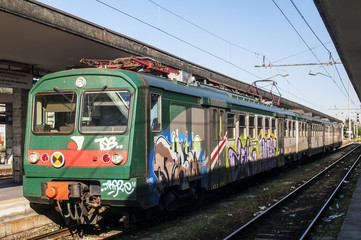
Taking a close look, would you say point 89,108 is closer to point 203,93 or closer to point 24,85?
point 203,93

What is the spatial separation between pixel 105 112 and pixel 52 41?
3945 millimetres

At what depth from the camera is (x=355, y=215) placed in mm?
8297

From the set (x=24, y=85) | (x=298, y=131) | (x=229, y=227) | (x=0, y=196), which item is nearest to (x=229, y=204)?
(x=229, y=227)

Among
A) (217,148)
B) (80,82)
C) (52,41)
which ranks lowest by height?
(217,148)

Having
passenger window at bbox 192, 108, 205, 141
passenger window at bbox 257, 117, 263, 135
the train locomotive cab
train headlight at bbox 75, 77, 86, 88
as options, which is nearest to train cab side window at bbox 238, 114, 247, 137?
passenger window at bbox 257, 117, 263, 135

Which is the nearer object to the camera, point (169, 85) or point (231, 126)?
point (169, 85)

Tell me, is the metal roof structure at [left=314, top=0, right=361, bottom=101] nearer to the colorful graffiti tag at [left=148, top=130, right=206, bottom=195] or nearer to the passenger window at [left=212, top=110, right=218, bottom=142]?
the passenger window at [left=212, top=110, right=218, bottom=142]

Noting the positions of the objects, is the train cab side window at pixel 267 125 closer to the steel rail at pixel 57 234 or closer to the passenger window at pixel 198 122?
the passenger window at pixel 198 122

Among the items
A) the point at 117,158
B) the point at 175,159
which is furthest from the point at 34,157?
the point at 175,159

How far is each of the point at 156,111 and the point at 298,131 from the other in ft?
49.1

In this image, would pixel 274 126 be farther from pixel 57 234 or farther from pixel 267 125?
pixel 57 234

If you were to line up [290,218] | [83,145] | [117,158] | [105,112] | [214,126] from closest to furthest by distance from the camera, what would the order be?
[117,158] → [83,145] → [105,112] → [290,218] → [214,126]

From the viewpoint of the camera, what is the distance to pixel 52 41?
1010 centimetres

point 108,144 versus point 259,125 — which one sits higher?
point 259,125
